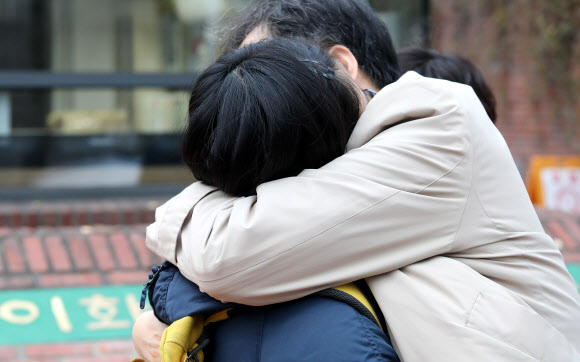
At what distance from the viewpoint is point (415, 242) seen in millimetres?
1148

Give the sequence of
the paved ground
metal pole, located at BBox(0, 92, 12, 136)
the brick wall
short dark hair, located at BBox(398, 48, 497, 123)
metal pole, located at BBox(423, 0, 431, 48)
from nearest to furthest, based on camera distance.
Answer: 1. short dark hair, located at BBox(398, 48, 497, 123)
2. the paved ground
3. metal pole, located at BBox(0, 92, 12, 136)
4. metal pole, located at BBox(423, 0, 431, 48)
5. the brick wall

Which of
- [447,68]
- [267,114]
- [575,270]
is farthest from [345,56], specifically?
[575,270]

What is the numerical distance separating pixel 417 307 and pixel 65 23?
18.4 feet

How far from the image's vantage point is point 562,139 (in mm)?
7074

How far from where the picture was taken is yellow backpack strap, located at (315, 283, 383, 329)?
1.13 meters

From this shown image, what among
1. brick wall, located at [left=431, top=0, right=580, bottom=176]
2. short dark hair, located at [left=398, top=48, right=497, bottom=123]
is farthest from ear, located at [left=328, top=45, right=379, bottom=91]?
brick wall, located at [left=431, top=0, right=580, bottom=176]

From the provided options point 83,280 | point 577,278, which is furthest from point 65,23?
point 577,278

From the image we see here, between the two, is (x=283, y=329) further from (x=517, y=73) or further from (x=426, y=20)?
(x=517, y=73)

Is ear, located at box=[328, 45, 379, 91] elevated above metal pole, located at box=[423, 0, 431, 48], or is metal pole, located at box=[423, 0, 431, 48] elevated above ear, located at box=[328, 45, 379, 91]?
ear, located at box=[328, 45, 379, 91]

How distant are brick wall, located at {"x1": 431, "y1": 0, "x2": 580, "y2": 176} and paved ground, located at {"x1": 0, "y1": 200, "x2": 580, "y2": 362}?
233 centimetres

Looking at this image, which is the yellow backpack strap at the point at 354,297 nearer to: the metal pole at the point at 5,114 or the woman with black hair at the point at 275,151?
the woman with black hair at the point at 275,151

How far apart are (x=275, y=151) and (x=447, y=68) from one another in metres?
1.35

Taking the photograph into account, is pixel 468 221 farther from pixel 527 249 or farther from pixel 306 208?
pixel 306 208

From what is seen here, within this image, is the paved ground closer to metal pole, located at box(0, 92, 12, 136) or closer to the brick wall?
metal pole, located at box(0, 92, 12, 136)
